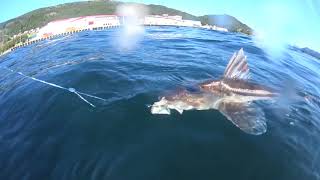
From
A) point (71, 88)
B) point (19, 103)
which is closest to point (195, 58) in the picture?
point (71, 88)

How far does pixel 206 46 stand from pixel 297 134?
A: 13.8 m

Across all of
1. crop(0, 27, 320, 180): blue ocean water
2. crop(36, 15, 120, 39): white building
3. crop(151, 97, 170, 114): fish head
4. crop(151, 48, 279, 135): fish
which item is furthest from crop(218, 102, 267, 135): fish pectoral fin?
crop(36, 15, 120, 39): white building

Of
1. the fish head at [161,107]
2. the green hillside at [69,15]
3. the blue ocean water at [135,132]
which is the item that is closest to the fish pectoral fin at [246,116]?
the blue ocean water at [135,132]

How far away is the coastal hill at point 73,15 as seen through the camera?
34.9m

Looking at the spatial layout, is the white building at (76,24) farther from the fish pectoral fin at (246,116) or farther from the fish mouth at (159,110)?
the fish pectoral fin at (246,116)

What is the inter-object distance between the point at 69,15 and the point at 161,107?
105 feet

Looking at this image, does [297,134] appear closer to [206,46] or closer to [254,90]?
[254,90]

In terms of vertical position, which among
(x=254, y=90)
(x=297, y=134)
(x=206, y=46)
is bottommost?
(x=206, y=46)

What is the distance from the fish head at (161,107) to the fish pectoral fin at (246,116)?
1.54 m

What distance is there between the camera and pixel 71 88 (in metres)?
16.0

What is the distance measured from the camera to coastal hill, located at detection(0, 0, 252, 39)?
34.9 metres

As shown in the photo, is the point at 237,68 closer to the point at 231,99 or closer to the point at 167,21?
the point at 231,99

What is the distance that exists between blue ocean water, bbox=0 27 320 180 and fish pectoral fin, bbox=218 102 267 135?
0.22 m

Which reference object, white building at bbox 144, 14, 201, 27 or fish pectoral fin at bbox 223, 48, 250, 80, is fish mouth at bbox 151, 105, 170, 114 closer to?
fish pectoral fin at bbox 223, 48, 250, 80
